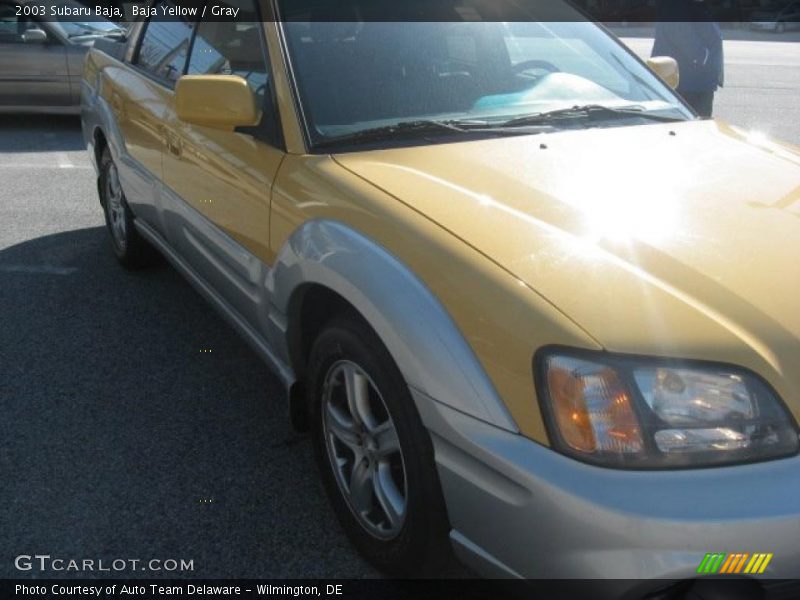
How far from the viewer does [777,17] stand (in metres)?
37.3

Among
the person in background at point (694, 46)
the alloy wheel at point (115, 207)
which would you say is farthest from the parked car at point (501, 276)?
the person in background at point (694, 46)

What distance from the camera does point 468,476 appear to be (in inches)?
76.2

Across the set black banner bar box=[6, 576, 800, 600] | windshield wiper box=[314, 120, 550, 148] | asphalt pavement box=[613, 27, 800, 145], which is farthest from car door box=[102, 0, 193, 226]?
asphalt pavement box=[613, 27, 800, 145]

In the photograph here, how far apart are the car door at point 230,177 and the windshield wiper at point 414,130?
0.70 feet

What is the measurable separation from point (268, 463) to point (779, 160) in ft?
6.67

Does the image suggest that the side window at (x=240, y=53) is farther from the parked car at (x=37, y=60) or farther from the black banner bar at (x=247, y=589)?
the parked car at (x=37, y=60)

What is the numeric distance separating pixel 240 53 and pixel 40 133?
23.2 feet

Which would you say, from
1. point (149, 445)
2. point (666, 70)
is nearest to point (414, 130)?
point (149, 445)

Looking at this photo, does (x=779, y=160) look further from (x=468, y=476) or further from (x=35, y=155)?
(x=35, y=155)

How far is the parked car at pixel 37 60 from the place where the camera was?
9211 millimetres

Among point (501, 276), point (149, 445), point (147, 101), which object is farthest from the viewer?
point (147, 101)

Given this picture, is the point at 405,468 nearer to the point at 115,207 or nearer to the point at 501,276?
the point at 501,276

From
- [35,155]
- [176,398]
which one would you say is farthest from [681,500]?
[35,155]

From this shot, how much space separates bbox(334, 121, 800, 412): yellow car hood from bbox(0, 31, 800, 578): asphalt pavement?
110cm
